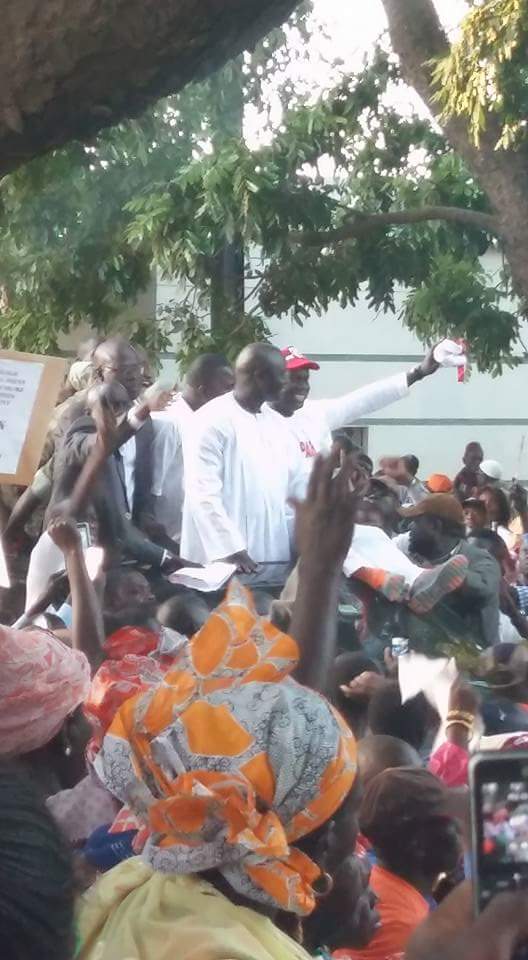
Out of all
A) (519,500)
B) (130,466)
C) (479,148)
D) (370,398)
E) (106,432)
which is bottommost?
(519,500)

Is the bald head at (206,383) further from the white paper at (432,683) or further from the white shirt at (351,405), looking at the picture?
the white paper at (432,683)

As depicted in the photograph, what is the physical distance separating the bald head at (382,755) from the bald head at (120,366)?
2.57m

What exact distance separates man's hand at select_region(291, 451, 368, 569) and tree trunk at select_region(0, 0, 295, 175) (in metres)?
0.91

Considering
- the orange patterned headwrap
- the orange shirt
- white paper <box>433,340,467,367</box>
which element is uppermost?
white paper <box>433,340,467,367</box>

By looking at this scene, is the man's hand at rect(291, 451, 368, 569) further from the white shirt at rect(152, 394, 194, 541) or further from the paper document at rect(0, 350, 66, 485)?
the white shirt at rect(152, 394, 194, 541)

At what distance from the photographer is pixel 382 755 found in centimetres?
346

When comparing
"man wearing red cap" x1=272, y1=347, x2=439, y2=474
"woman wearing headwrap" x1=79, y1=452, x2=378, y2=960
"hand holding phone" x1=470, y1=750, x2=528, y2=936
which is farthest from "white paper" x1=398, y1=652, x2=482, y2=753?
"hand holding phone" x1=470, y1=750, x2=528, y2=936

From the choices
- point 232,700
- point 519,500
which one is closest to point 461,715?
point 232,700

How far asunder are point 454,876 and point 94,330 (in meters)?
6.14

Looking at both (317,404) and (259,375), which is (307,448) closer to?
(259,375)

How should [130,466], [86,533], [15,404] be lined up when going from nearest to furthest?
1. [15,404]
2. [86,533]
3. [130,466]

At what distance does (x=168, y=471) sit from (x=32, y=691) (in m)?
3.27

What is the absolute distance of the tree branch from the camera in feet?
25.1

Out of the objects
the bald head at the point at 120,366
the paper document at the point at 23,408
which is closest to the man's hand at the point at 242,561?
the bald head at the point at 120,366
